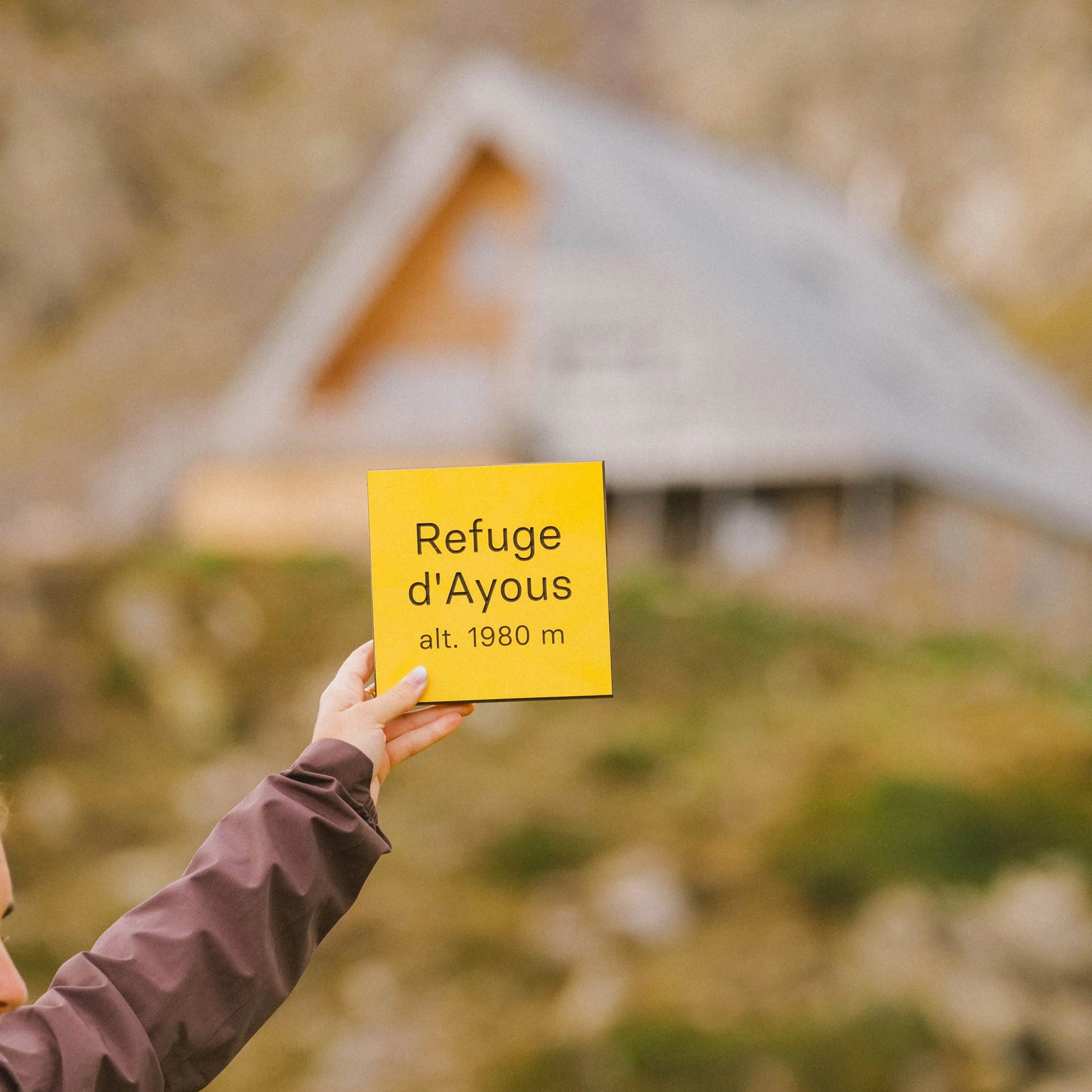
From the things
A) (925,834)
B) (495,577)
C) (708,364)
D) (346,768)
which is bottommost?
(925,834)

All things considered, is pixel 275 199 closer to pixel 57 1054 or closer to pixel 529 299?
pixel 529 299

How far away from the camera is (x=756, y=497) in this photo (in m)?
14.0

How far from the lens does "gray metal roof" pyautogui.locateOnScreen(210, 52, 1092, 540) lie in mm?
13312

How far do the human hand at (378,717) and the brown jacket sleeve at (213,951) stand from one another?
0.05 meters

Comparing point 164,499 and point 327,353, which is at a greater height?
point 327,353

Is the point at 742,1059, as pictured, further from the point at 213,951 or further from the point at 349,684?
the point at 213,951

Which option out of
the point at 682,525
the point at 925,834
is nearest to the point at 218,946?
the point at 925,834

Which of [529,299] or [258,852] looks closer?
[258,852]

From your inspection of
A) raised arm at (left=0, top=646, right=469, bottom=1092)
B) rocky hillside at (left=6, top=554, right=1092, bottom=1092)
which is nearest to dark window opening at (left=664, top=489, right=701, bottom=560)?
rocky hillside at (left=6, top=554, right=1092, bottom=1092)

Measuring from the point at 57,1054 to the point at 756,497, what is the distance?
12925 mm

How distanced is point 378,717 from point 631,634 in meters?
8.42

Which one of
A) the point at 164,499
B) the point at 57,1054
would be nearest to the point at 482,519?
the point at 57,1054

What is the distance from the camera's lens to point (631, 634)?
10.2m

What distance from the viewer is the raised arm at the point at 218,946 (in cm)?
147
